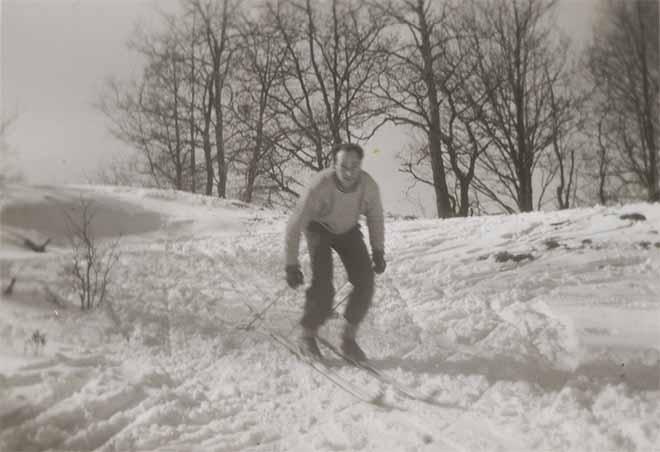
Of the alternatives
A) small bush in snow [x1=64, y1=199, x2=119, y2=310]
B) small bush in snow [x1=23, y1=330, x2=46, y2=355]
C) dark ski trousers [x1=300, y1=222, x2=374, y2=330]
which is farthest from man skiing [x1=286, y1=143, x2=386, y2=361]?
small bush in snow [x1=23, y1=330, x2=46, y2=355]

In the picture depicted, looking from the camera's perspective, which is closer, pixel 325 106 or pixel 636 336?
pixel 636 336

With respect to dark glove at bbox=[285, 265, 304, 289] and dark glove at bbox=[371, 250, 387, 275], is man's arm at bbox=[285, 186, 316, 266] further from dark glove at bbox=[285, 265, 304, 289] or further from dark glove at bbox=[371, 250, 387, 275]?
dark glove at bbox=[371, 250, 387, 275]

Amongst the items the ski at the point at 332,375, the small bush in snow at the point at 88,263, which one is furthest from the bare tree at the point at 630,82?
the small bush in snow at the point at 88,263

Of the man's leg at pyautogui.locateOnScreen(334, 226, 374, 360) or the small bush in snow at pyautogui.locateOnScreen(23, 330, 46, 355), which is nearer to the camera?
the small bush in snow at pyautogui.locateOnScreen(23, 330, 46, 355)

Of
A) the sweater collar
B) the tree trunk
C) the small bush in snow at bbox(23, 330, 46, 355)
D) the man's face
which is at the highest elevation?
the tree trunk

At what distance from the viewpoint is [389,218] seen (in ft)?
19.8

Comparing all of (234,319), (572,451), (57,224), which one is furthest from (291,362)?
(57,224)

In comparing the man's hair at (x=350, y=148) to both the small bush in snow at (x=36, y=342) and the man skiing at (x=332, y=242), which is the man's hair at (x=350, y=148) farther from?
the small bush in snow at (x=36, y=342)

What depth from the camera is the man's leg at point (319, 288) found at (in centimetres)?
303

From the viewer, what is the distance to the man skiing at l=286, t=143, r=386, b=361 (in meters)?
3.03

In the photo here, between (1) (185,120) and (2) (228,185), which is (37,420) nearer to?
(2) (228,185)

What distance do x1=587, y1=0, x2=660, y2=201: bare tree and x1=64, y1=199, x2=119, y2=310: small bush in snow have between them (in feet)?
15.7

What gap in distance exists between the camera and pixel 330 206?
3105 mm

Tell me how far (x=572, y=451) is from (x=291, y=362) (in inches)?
57.8
